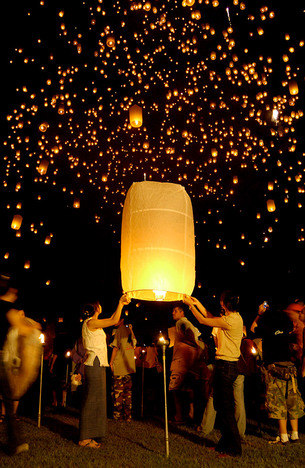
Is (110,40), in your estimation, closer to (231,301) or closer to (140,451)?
(231,301)

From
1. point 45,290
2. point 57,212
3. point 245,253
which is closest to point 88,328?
point 245,253

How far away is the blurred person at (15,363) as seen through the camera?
14.3ft

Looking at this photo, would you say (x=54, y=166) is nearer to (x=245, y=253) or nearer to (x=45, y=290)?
(x=245, y=253)

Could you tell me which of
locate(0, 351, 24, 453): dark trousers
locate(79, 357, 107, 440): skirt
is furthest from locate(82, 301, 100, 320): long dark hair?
locate(0, 351, 24, 453): dark trousers

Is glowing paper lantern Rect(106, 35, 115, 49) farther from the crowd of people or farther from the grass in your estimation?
the grass

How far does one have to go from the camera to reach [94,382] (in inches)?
212

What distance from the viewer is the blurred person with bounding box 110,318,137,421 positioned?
7.21 m

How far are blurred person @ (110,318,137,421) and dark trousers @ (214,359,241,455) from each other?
2788 millimetres

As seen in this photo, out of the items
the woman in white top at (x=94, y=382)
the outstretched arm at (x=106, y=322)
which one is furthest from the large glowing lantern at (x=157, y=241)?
the woman in white top at (x=94, y=382)

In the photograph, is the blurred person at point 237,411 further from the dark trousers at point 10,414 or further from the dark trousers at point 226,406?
the dark trousers at point 10,414

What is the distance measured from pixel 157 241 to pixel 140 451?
268 cm

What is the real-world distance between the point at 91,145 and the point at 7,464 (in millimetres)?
9528

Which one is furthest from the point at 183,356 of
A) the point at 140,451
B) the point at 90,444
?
the point at 90,444

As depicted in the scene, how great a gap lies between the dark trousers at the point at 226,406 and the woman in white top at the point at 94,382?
1.45m
